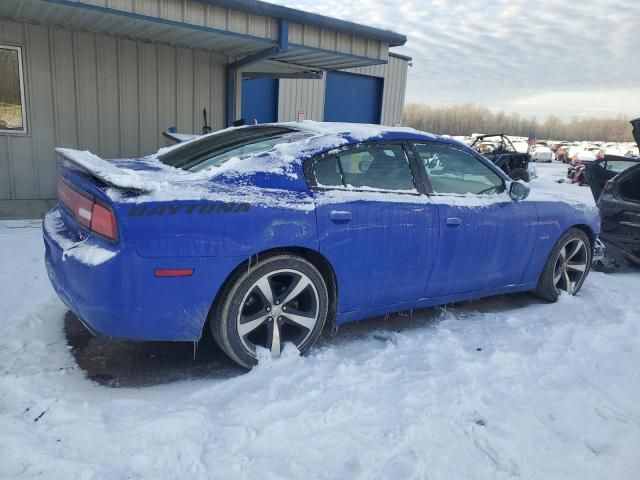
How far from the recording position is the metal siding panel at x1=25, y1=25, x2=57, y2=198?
6855 mm

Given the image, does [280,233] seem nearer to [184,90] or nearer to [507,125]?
[184,90]

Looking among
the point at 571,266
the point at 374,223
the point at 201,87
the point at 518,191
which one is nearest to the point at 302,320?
the point at 374,223

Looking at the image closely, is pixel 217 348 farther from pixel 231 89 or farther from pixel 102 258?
pixel 231 89

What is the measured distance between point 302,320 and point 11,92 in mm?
6039

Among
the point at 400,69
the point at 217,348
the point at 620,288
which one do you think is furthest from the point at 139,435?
the point at 400,69

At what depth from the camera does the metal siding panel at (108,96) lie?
7395 mm

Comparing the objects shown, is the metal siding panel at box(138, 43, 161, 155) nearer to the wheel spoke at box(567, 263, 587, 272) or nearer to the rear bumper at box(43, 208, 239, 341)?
the rear bumper at box(43, 208, 239, 341)

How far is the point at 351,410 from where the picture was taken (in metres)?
2.64

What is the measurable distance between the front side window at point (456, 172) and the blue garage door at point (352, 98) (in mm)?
12178

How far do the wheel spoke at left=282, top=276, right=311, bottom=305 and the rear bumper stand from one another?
0.44 m

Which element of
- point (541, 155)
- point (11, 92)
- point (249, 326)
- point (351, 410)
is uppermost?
point (11, 92)

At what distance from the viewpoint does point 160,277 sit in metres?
2.62

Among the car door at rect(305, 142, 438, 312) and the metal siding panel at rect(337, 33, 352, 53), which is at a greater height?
the metal siding panel at rect(337, 33, 352, 53)

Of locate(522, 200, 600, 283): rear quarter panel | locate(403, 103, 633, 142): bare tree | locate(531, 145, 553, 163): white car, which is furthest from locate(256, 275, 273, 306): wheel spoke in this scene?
locate(403, 103, 633, 142): bare tree
